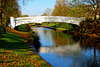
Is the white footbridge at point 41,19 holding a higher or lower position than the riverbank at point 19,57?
higher

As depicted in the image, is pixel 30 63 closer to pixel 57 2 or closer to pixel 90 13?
pixel 90 13

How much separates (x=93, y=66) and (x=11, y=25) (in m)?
30.0

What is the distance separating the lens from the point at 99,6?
28.9 meters

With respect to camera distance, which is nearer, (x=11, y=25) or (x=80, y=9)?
(x=80, y=9)

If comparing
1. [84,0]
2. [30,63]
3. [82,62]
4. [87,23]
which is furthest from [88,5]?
[30,63]

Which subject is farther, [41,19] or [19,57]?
[41,19]

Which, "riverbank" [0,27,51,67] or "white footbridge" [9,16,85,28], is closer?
"riverbank" [0,27,51,67]

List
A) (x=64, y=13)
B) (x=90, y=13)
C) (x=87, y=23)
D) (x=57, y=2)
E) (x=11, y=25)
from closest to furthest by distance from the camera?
1. (x=90, y=13)
2. (x=87, y=23)
3. (x=11, y=25)
4. (x=64, y=13)
5. (x=57, y=2)

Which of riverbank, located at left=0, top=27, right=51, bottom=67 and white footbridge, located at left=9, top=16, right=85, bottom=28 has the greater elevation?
white footbridge, located at left=9, top=16, right=85, bottom=28

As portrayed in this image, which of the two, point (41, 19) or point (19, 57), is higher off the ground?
point (41, 19)

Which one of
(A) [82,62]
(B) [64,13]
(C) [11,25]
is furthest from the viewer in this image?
(B) [64,13]

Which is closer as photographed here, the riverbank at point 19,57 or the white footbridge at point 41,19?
the riverbank at point 19,57

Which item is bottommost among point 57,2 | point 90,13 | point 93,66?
point 93,66

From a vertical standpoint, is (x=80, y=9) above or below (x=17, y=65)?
above
